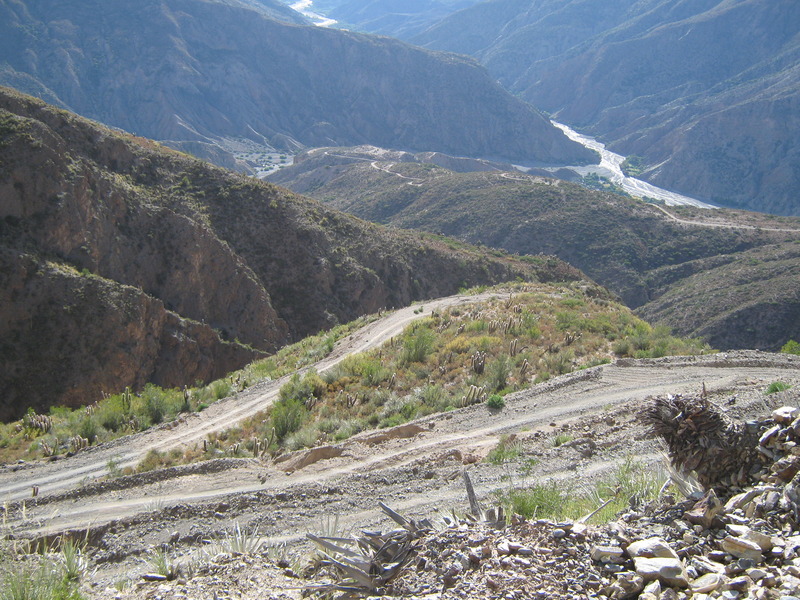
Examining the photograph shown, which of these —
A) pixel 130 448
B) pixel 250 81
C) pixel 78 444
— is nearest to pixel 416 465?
pixel 130 448

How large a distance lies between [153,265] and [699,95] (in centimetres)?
15359

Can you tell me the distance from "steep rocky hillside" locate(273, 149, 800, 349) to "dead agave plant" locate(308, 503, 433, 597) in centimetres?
4210

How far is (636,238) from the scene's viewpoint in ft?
204

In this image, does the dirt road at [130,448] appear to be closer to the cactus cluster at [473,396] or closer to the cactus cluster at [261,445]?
the cactus cluster at [261,445]

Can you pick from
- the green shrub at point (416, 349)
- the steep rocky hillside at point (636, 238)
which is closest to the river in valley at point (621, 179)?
the steep rocky hillside at point (636, 238)

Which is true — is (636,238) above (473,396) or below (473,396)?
above

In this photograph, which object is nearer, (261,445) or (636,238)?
(261,445)

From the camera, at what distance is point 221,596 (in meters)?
5.08

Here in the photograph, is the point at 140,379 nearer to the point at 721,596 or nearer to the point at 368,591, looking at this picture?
the point at 368,591

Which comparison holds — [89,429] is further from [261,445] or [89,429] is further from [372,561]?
[372,561]

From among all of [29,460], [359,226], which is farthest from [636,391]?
[359,226]

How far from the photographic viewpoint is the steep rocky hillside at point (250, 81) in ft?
381

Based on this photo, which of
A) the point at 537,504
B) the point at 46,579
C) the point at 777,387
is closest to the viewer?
the point at 46,579

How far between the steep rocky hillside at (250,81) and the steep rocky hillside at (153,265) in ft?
249
